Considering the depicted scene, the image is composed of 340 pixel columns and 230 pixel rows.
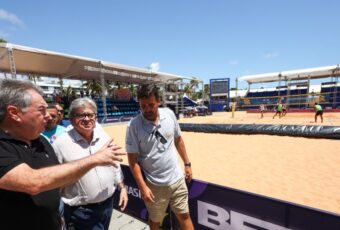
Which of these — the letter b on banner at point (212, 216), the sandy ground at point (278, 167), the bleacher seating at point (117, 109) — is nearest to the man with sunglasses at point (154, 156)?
the letter b on banner at point (212, 216)

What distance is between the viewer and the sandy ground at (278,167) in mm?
3770

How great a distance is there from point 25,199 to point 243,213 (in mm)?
1887

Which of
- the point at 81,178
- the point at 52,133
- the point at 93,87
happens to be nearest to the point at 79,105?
the point at 81,178

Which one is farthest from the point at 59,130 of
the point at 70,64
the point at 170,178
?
the point at 70,64

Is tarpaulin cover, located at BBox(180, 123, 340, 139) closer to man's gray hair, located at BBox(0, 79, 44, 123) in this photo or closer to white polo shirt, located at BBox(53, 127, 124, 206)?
white polo shirt, located at BBox(53, 127, 124, 206)

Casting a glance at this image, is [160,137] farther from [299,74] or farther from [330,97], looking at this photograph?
[330,97]

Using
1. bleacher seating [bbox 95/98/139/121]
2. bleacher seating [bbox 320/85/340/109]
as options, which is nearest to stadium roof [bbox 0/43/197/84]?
bleacher seating [bbox 95/98/139/121]

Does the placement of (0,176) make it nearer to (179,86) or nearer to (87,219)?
(87,219)

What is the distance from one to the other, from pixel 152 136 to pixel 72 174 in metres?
1.09

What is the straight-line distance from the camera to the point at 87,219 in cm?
182

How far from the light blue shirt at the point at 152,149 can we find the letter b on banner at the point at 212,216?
1.88 ft

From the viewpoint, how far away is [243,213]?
2.16m

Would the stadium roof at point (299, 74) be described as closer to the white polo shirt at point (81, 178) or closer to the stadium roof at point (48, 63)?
the stadium roof at point (48, 63)

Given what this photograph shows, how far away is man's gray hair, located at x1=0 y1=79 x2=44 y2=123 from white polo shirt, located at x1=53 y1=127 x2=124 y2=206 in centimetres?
73
